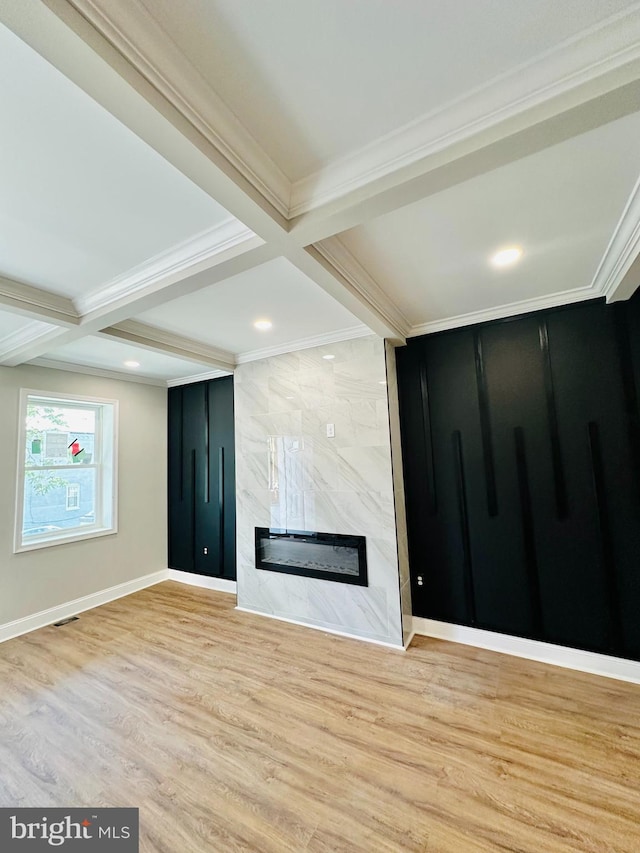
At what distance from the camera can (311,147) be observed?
1.33 metres

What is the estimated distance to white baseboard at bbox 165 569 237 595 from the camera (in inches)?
166

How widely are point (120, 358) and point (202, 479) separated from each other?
68.6 inches

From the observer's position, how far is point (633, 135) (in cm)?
127

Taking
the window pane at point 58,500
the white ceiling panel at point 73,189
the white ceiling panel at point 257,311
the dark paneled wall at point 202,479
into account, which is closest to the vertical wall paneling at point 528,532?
the white ceiling panel at point 257,311

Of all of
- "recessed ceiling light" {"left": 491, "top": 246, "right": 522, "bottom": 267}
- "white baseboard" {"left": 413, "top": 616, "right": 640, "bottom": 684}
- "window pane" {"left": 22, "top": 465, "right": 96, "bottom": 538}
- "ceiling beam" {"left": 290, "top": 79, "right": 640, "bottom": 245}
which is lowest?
"white baseboard" {"left": 413, "top": 616, "right": 640, "bottom": 684}

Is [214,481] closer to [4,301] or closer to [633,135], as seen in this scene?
[4,301]

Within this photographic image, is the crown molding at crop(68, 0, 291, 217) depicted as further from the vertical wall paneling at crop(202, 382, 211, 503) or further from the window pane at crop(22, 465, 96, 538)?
the window pane at crop(22, 465, 96, 538)

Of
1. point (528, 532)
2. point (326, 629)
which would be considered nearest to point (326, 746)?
point (326, 629)

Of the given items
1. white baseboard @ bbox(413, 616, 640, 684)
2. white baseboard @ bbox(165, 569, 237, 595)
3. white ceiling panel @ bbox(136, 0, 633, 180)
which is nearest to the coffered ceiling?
white ceiling panel @ bbox(136, 0, 633, 180)

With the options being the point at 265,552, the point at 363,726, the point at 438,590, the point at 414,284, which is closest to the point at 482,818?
the point at 363,726

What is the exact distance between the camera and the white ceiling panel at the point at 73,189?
3.52ft

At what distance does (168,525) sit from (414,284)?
441 cm

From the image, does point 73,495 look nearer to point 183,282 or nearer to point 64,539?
Answer: point 64,539

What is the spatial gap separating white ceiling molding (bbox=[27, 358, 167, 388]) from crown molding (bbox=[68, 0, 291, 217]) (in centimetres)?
348
